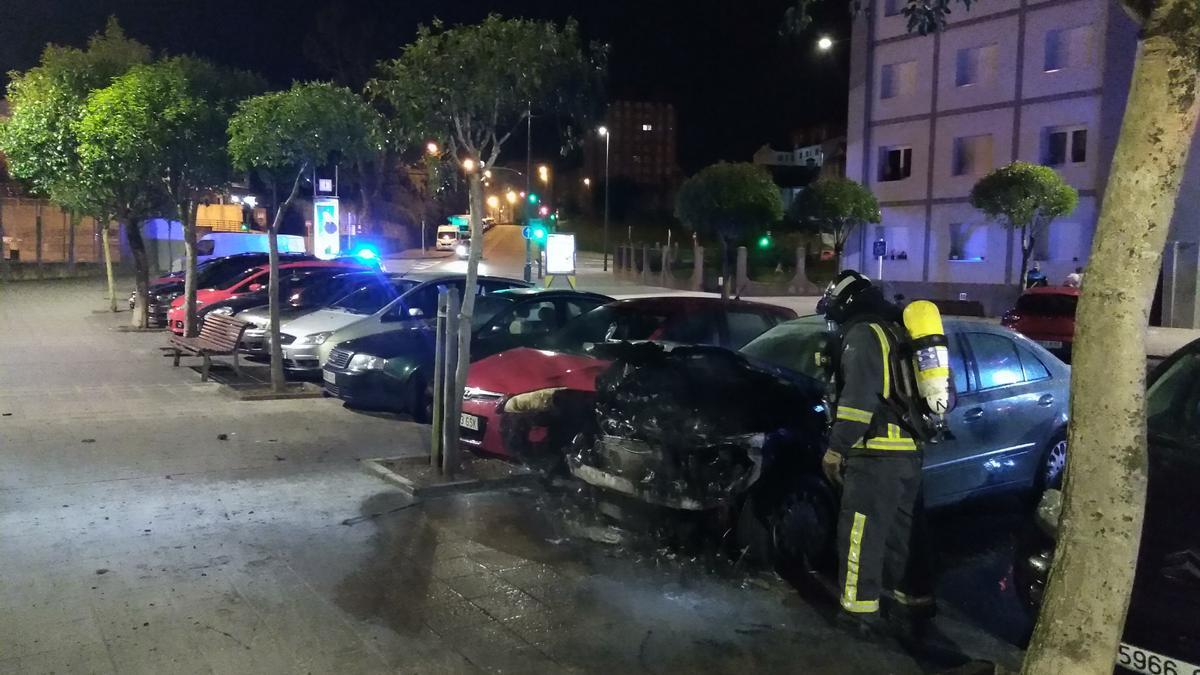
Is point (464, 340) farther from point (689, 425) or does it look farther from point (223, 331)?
point (223, 331)

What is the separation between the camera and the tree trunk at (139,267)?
19203 mm

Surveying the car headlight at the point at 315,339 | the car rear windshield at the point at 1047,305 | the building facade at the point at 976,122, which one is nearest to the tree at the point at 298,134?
the car headlight at the point at 315,339

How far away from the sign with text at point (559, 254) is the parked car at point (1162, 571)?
17.0 metres

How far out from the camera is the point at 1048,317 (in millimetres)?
19750

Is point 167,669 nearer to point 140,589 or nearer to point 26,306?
point 140,589

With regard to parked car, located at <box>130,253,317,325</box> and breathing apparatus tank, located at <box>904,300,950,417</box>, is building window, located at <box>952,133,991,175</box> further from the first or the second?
breathing apparatus tank, located at <box>904,300,950,417</box>

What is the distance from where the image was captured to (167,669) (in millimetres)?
4496

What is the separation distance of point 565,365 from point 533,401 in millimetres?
956

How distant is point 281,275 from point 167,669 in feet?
44.6

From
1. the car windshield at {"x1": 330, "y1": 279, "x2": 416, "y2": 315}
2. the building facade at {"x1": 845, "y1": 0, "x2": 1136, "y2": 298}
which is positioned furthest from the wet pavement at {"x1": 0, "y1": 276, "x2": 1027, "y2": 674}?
the building facade at {"x1": 845, "y1": 0, "x2": 1136, "y2": 298}

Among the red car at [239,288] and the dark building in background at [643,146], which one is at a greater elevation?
the dark building in background at [643,146]

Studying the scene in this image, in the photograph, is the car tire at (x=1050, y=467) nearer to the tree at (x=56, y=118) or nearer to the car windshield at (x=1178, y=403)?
the car windshield at (x=1178, y=403)

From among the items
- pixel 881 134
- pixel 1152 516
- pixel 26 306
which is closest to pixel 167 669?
pixel 1152 516

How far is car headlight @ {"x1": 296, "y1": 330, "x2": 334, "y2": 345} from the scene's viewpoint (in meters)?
12.7
